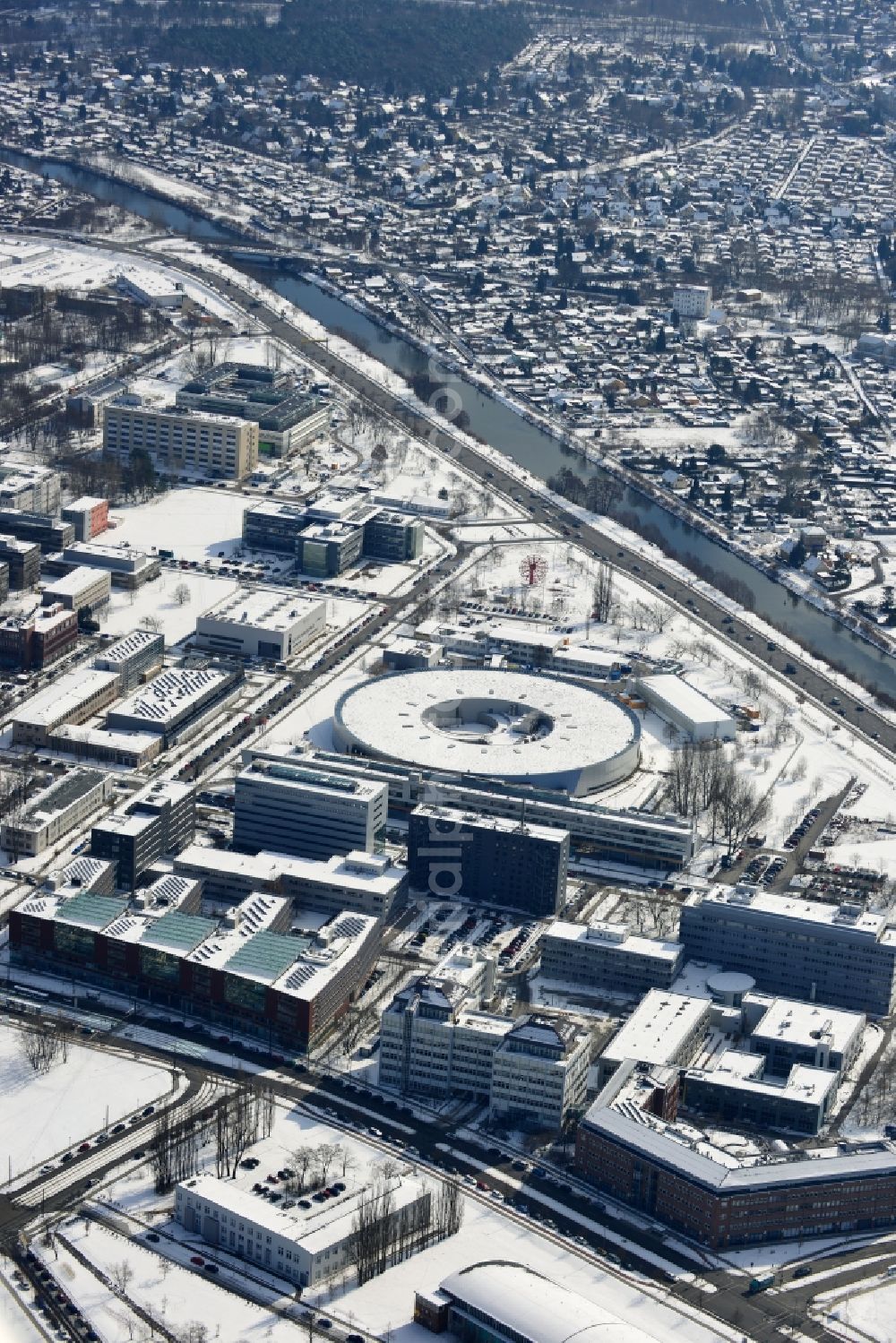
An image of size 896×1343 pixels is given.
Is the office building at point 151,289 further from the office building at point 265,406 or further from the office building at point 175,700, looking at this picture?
the office building at point 175,700

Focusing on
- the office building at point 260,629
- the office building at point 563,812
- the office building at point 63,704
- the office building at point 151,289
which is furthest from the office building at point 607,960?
the office building at point 151,289

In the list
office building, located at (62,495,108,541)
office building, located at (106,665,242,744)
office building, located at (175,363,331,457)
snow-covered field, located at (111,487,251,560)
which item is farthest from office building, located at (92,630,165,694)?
office building, located at (175,363,331,457)

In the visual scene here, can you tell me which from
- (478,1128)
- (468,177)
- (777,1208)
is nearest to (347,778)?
(478,1128)

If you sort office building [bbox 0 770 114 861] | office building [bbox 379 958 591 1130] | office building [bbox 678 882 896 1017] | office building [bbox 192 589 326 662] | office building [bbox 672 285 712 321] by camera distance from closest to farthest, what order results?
office building [bbox 379 958 591 1130] < office building [bbox 678 882 896 1017] < office building [bbox 0 770 114 861] < office building [bbox 192 589 326 662] < office building [bbox 672 285 712 321]

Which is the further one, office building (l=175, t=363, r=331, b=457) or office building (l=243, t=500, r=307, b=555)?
office building (l=175, t=363, r=331, b=457)

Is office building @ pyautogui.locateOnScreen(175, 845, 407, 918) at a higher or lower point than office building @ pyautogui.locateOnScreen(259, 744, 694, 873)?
lower

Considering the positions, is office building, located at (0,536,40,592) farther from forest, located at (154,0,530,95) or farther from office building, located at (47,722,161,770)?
forest, located at (154,0,530,95)
